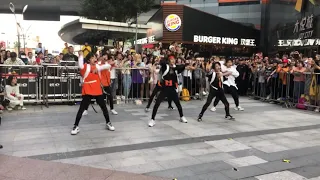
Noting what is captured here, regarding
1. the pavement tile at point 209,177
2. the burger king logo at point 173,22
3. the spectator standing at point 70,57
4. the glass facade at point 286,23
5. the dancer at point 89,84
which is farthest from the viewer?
the burger king logo at point 173,22

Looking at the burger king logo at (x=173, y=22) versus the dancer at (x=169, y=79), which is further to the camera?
A: the burger king logo at (x=173, y=22)

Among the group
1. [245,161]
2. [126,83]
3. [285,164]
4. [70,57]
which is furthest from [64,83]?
[285,164]

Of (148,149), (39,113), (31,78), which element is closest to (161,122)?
(148,149)

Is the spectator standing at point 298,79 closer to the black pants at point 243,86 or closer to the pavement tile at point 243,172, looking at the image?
the black pants at point 243,86

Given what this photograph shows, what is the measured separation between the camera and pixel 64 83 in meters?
11.3

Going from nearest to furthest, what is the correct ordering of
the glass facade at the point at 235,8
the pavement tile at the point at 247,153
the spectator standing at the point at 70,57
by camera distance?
the pavement tile at the point at 247,153 < the spectator standing at the point at 70,57 < the glass facade at the point at 235,8

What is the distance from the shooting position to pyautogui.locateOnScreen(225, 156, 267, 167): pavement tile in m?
5.32

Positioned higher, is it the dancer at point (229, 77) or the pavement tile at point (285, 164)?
the dancer at point (229, 77)

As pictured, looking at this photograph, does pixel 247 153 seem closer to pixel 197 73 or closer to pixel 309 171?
pixel 309 171

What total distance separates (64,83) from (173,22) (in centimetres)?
1463

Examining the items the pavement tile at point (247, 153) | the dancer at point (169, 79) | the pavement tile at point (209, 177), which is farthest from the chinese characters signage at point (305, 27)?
the pavement tile at point (209, 177)

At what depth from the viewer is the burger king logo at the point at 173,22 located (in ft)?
80.1

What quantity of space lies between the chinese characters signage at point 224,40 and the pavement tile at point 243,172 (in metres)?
20.7

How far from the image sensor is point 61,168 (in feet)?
16.3
